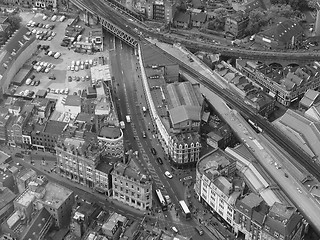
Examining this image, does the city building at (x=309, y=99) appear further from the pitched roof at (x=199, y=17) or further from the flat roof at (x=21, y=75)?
the flat roof at (x=21, y=75)

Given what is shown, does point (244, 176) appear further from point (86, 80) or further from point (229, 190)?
point (86, 80)

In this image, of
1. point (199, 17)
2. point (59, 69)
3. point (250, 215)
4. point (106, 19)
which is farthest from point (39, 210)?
point (199, 17)

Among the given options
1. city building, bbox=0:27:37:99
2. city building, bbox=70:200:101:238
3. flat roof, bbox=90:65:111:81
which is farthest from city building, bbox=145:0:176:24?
city building, bbox=70:200:101:238

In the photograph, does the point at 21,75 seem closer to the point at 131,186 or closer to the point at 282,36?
the point at 131,186

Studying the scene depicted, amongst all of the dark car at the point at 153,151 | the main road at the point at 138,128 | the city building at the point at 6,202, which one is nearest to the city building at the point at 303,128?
the main road at the point at 138,128

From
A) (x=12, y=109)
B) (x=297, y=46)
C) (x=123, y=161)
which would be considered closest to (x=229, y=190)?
(x=123, y=161)

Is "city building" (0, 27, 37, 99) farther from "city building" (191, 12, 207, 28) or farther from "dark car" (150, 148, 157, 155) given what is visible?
"city building" (191, 12, 207, 28)
